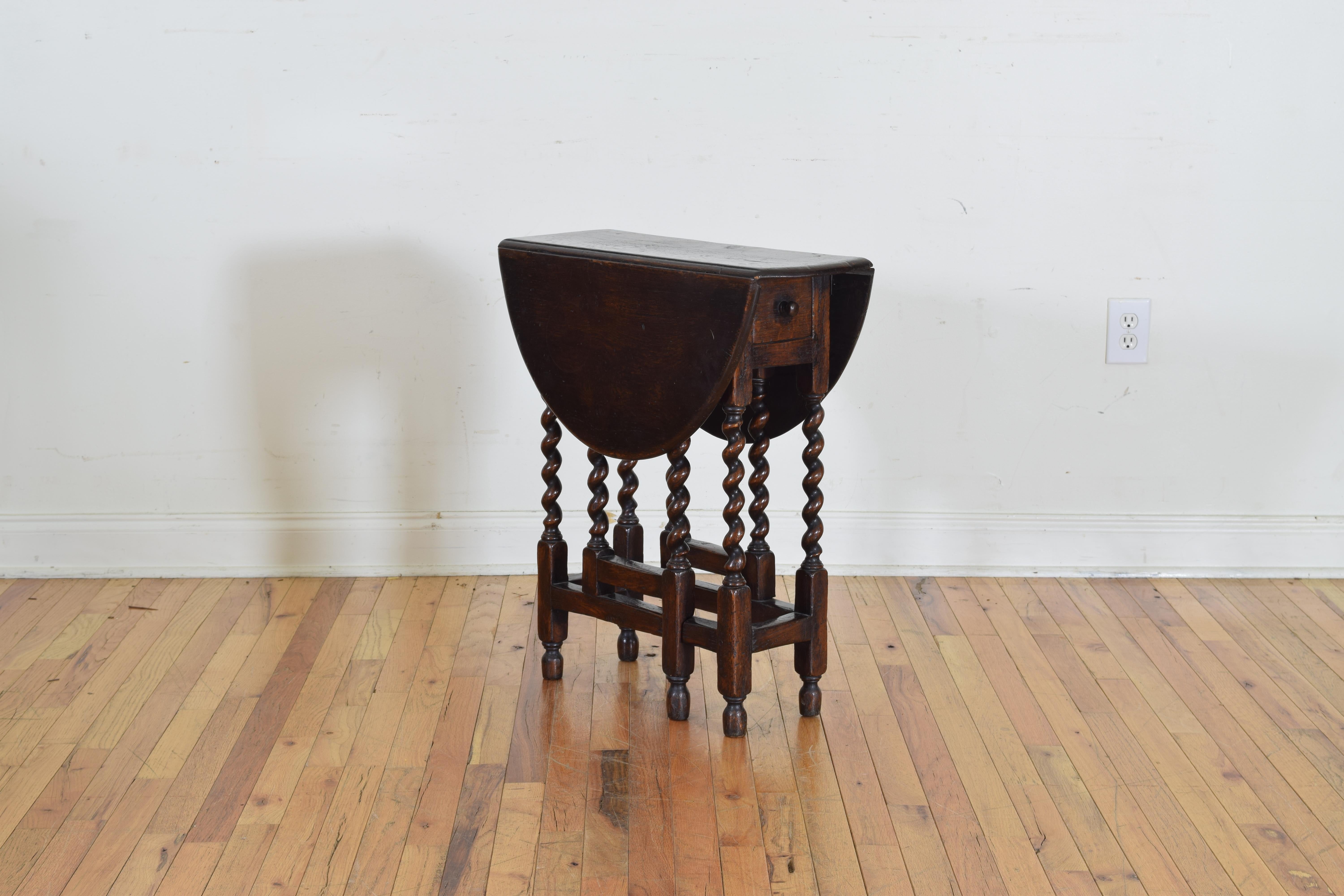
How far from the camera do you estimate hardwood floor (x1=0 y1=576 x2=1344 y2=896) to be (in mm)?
1548

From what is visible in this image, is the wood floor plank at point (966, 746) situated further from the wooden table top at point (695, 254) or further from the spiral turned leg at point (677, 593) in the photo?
the wooden table top at point (695, 254)

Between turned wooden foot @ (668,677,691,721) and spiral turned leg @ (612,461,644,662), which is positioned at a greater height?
spiral turned leg @ (612,461,644,662)

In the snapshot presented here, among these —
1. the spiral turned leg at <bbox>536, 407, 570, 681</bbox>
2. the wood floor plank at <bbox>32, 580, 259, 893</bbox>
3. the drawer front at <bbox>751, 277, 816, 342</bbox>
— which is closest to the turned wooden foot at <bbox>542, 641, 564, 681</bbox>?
the spiral turned leg at <bbox>536, 407, 570, 681</bbox>

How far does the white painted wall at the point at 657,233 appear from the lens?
99.4 inches

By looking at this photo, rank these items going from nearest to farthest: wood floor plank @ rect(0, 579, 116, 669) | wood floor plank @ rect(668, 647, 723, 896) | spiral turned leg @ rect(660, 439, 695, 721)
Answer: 1. wood floor plank @ rect(668, 647, 723, 896)
2. spiral turned leg @ rect(660, 439, 695, 721)
3. wood floor plank @ rect(0, 579, 116, 669)

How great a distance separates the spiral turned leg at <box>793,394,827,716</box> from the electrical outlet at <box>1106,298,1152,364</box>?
97 centimetres

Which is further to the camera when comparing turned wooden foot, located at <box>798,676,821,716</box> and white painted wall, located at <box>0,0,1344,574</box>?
white painted wall, located at <box>0,0,1344,574</box>

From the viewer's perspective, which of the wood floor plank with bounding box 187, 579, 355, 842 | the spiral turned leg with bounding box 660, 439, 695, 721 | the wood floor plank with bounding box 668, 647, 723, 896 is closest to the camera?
the wood floor plank with bounding box 668, 647, 723, 896

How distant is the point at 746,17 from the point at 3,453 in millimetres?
1819

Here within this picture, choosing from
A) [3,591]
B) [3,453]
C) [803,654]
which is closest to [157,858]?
[803,654]

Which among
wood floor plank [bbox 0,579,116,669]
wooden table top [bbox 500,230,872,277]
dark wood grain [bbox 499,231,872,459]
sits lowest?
wood floor plank [bbox 0,579,116,669]


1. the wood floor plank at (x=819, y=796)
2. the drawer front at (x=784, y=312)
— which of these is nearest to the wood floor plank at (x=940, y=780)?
the wood floor plank at (x=819, y=796)

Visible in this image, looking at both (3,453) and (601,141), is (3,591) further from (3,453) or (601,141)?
(601,141)

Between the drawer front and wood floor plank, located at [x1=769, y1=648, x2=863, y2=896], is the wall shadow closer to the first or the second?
wood floor plank, located at [x1=769, y1=648, x2=863, y2=896]
